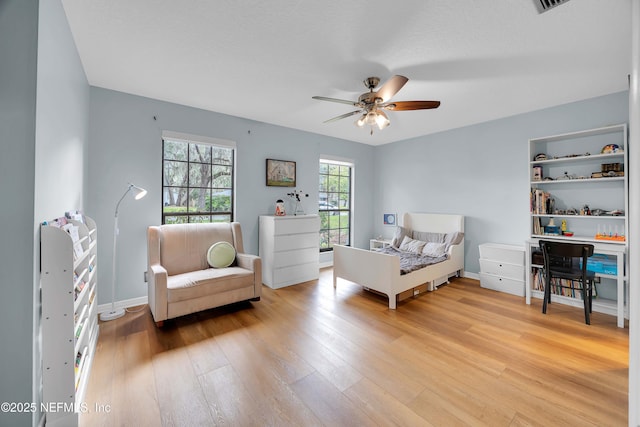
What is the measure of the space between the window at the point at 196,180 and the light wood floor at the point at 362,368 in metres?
1.33

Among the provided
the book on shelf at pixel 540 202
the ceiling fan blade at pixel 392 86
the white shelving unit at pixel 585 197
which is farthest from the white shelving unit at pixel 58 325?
the book on shelf at pixel 540 202

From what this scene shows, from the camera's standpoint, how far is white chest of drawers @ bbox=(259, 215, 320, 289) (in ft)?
12.9

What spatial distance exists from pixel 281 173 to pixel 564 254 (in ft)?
12.3

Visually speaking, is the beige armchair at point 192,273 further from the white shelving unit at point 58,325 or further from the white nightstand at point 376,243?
the white nightstand at point 376,243

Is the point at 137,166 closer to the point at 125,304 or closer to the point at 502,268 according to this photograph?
the point at 125,304

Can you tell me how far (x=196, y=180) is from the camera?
3.73 metres

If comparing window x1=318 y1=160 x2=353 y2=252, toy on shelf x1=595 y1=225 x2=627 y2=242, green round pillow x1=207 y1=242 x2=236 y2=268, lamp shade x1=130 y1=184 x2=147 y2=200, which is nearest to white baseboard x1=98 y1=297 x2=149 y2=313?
green round pillow x1=207 y1=242 x2=236 y2=268

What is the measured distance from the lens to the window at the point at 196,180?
3527 mm

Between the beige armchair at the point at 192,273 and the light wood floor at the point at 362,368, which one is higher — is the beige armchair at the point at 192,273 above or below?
above

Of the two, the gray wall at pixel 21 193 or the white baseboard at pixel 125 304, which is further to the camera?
the white baseboard at pixel 125 304

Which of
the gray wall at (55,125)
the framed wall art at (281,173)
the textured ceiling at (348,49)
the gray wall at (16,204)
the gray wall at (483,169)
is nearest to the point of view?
the gray wall at (16,204)

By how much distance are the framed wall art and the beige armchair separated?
3.63 feet

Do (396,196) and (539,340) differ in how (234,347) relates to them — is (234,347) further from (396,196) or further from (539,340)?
(396,196)

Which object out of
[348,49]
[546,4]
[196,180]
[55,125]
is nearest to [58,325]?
[55,125]
